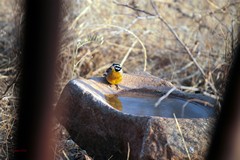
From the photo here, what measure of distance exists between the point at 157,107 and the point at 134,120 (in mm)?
354

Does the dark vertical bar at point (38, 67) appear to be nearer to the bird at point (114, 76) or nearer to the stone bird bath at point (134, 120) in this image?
the stone bird bath at point (134, 120)

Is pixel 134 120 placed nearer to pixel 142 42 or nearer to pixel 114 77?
pixel 114 77

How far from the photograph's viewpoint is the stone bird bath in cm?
194

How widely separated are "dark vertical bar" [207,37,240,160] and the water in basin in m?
1.11

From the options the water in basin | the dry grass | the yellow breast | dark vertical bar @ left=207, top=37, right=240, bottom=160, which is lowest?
the dry grass

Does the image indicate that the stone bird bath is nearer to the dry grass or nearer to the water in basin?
the water in basin

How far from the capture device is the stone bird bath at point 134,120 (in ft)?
6.36

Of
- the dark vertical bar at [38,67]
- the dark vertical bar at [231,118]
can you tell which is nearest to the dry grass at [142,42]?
the dark vertical bar at [38,67]

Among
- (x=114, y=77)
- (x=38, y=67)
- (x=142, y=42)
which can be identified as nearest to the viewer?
(x=38, y=67)

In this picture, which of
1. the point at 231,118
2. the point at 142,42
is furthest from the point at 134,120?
the point at 142,42

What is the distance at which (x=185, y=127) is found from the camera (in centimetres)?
198

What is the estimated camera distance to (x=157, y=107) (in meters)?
2.34

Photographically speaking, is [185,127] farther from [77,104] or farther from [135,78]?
[135,78]

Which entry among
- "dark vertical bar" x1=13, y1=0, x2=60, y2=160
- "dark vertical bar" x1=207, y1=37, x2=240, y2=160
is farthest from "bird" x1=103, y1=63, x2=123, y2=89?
"dark vertical bar" x1=207, y1=37, x2=240, y2=160
